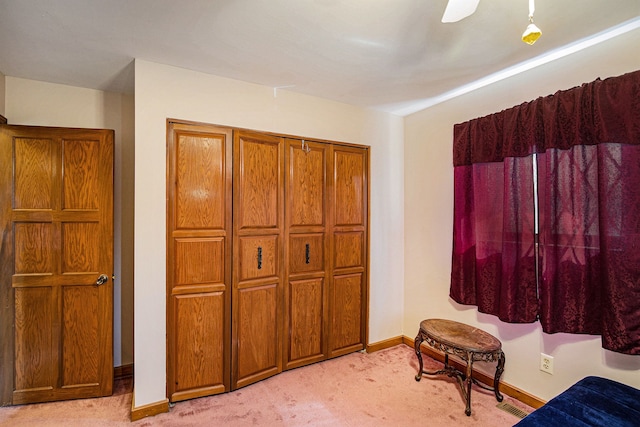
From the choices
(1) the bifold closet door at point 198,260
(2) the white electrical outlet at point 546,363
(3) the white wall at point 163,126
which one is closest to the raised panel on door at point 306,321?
(1) the bifold closet door at point 198,260

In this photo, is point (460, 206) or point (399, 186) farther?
point (399, 186)

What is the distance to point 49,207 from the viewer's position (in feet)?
7.55

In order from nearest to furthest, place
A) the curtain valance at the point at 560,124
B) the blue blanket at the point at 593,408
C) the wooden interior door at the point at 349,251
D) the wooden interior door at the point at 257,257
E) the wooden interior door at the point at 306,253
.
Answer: the blue blanket at the point at 593,408, the curtain valance at the point at 560,124, the wooden interior door at the point at 257,257, the wooden interior door at the point at 306,253, the wooden interior door at the point at 349,251

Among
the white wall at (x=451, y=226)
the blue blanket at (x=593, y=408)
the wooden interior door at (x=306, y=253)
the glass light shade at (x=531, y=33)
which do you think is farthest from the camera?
the wooden interior door at (x=306, y=253)

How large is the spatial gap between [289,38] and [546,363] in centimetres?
276

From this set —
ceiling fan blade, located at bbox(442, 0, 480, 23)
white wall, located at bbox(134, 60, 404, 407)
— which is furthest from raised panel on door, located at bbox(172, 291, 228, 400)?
ceiling fan blade, located at bbox(442, 0, 480, 23)

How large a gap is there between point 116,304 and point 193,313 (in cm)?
88

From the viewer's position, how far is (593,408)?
1494 mm

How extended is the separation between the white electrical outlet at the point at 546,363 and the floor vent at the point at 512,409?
325 millimetres

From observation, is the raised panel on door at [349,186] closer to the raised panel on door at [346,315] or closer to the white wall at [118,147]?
the raised panel on door at [346,315]

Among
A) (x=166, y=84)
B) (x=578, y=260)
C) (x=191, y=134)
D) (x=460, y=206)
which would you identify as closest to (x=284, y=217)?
(x=191, y=134)

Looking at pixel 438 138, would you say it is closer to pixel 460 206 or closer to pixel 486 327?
pixel 460 206

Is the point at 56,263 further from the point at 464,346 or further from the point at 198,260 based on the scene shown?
the point at 464,346

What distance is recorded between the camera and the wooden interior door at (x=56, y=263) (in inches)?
88.2
